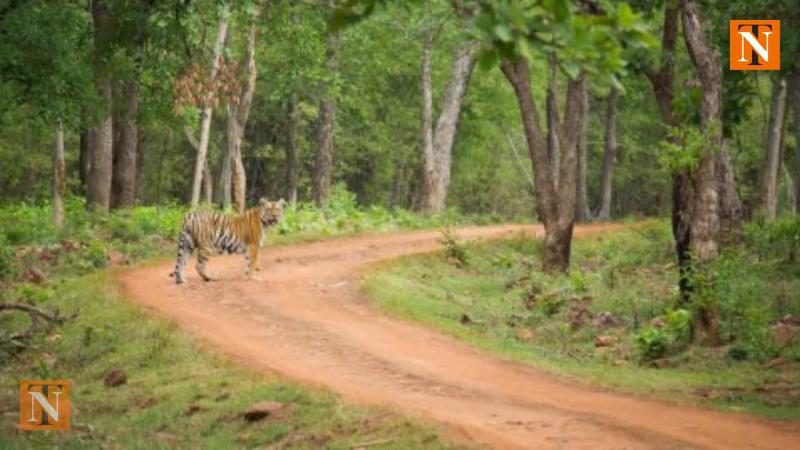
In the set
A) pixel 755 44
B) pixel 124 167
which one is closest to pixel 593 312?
pixel 755 44

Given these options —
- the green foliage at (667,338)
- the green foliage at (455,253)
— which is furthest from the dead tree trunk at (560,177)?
the green foliage at (667,338)

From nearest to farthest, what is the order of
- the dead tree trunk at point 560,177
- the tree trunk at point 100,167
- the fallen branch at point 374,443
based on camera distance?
the fallen branch at point 374,443 < the dead tree trunk at point 560,177 < the tree trunk at point 100,167

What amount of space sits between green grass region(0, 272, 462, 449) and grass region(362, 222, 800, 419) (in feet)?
12.8

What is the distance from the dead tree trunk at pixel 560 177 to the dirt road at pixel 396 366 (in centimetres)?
459

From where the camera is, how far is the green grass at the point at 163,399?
12.9 metres

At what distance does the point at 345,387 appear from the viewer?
14781 mm

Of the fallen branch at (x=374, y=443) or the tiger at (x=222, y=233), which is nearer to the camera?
the fallen branch at (x=374, y=443)

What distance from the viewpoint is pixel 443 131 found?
139 feet

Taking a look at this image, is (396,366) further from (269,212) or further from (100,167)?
(100,167)

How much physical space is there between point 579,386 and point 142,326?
7.09 m

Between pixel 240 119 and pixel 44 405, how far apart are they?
24.0 m

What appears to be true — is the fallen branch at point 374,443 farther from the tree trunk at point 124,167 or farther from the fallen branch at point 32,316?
the tree trunk at point 124,167

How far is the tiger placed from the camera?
73.9ft

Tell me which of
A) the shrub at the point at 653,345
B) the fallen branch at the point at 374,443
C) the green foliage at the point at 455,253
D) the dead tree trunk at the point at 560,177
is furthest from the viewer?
the green foliage at the point at 455,253
